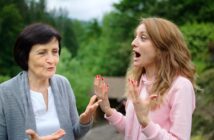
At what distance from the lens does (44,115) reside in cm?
286

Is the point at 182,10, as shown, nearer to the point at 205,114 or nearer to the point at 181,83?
the point at 205,114

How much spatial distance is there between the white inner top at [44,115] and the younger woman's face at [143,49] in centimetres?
59

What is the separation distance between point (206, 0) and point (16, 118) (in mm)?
35992

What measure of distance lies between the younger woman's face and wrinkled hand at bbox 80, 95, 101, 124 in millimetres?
356

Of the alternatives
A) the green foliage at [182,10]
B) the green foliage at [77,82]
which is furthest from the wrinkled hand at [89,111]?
the green foliage at [182,10]

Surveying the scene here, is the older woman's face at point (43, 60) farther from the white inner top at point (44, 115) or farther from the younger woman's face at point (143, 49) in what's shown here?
the younger woman's face at point (143, 49)

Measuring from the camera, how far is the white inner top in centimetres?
281

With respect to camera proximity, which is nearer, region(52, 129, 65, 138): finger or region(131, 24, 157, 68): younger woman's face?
region(52, 129, 65, 138): finger

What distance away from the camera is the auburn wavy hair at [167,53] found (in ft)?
9.48

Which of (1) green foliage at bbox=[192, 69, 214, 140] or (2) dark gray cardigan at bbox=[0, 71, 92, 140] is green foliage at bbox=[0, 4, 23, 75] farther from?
(2) dark gray cardigan at bbox=[0, 71, 92, 140]

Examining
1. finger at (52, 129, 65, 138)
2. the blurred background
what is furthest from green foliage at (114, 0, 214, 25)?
finger at (52, 129, 65, 138)

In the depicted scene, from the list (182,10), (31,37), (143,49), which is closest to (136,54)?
(143,49)

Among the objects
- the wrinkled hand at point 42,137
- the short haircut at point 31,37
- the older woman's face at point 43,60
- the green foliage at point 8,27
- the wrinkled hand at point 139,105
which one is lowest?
the green foliage at point 8,27

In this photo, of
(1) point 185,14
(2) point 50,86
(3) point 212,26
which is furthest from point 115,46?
(2) point 50,86
